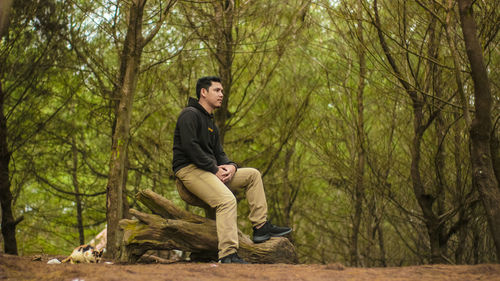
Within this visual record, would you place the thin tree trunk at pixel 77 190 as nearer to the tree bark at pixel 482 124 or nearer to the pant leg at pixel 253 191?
the pant leg at pixel 253 191

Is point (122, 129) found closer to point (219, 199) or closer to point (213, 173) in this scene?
point (213, 173)

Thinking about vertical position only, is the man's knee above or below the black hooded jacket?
below

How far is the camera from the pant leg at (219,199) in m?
4.56

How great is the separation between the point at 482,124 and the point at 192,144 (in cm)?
285

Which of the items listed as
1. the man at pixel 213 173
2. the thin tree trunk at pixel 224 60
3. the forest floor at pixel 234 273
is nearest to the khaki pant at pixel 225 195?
the man at pixel 213 173

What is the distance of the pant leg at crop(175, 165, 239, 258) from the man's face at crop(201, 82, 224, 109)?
75 centimetres

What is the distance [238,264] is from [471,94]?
422cm

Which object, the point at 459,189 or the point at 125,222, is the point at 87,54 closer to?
the point at 125,222

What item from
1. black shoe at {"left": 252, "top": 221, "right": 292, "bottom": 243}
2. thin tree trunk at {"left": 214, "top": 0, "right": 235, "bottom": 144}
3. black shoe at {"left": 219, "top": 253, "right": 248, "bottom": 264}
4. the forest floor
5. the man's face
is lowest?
black shoe at {"left": 219, "top": 253, "right": 248, "bottom": 264}

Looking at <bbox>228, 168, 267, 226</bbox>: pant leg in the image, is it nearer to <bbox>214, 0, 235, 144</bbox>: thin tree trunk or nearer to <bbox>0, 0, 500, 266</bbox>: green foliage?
<bbox>0, 0, 500, 266</bbox>: green foliage

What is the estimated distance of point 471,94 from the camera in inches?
252

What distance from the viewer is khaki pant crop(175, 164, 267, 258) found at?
4578 millimetres

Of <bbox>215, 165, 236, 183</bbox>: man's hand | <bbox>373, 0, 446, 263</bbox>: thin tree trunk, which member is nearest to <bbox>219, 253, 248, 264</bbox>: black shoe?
<bbox>215, 165, 236, 183</bbox>: man's hand

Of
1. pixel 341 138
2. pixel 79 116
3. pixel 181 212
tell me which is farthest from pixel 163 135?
pixel 181 212
